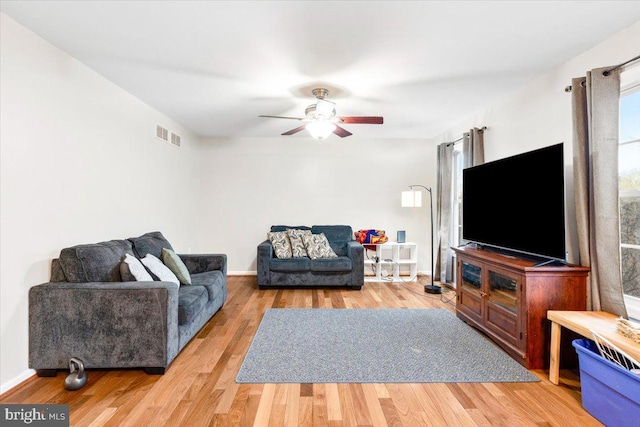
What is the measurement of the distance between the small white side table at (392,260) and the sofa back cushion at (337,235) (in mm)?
363

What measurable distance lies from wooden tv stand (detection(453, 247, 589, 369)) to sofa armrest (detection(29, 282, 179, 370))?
271cm

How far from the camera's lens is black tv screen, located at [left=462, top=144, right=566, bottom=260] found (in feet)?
7.77

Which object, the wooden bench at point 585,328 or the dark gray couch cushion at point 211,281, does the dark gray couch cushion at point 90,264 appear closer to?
the dark gray couch cushion at point 211,281

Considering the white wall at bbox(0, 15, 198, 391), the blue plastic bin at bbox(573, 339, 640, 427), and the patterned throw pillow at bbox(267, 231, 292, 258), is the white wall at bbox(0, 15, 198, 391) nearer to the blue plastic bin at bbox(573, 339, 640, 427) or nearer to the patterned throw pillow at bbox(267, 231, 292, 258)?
the patterned throw pillow at bbox(267, 231, 292, 258)

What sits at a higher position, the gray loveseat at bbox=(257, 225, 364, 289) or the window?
the window

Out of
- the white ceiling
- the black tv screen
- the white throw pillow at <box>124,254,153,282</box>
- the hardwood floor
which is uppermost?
the white ceiling

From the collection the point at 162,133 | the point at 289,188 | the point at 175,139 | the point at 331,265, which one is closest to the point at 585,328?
the point at 331,265

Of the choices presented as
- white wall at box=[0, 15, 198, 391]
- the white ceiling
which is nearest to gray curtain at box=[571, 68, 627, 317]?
the white ceiling

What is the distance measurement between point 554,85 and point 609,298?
6.17 ft

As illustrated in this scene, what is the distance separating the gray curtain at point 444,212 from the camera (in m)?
4.79

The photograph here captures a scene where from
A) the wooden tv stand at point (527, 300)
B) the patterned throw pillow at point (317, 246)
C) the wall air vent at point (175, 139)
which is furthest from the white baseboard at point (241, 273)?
the wooden tv stand at point (527, 300)

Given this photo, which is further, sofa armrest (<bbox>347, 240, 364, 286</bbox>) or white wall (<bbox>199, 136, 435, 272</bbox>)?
white wall (<bbox>199, 136, 435, 272</bbox>)

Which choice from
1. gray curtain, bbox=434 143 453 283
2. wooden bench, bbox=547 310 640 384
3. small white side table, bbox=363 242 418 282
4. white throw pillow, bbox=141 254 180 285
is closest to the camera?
wooden bench, bbox=547 310 640 384

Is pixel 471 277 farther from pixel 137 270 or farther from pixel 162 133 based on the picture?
pixel 162 133
